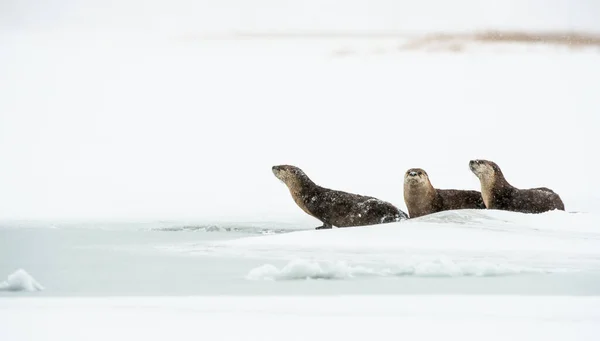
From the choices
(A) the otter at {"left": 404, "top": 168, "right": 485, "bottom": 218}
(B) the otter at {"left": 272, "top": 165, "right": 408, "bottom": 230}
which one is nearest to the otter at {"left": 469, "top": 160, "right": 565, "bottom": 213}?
(A) the otter at {"left": 404, "top": 168, "right": 485, "bottom": 218}

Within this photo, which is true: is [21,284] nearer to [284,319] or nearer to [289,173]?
[284,319]

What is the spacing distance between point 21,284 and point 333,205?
1.64 meters

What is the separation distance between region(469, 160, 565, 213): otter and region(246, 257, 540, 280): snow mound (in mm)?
580

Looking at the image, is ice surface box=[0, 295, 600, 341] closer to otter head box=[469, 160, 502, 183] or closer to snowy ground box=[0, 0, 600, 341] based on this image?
snowy ground box=[0, 0, 600, 341]

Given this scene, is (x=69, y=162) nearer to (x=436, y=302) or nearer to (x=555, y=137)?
(x=436, y=302)

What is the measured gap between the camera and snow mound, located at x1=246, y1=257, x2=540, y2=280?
13.8 feet

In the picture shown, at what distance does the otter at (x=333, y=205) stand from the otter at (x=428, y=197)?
0.37ft

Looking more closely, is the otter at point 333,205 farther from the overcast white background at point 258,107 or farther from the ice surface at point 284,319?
the ice surface at point 284,319

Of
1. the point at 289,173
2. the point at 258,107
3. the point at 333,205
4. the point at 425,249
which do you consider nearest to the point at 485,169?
the point at 425,249

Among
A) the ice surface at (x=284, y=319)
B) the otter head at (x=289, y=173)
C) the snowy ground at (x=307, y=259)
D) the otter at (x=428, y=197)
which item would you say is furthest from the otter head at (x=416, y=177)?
the ice surface at (x=284, y=319)

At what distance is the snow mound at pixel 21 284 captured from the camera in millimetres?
4176

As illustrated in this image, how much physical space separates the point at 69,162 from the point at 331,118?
139 cm

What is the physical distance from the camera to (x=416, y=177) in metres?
4.73

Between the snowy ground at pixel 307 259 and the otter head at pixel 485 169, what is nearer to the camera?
the snowy ground at pixel 307 259
